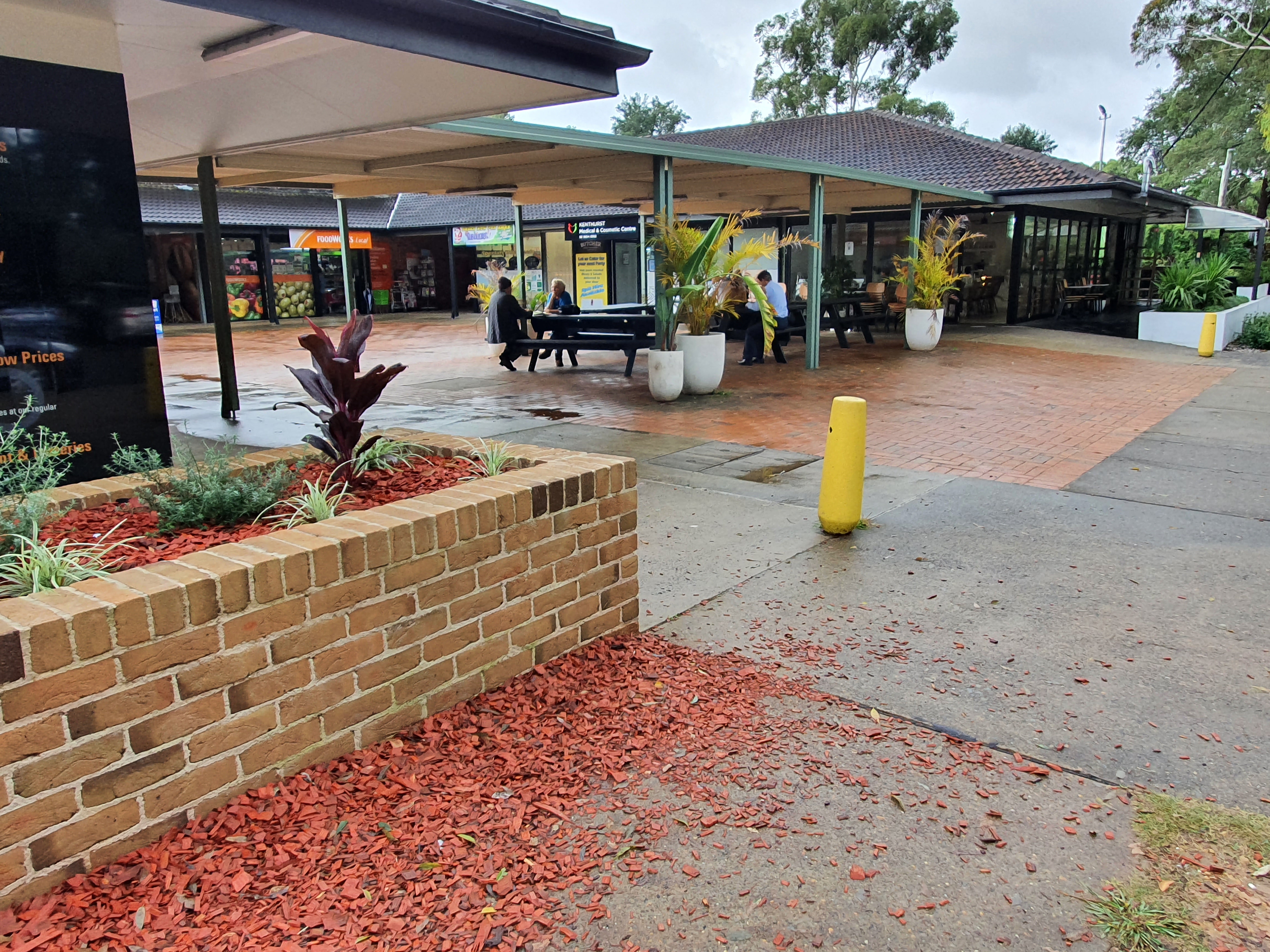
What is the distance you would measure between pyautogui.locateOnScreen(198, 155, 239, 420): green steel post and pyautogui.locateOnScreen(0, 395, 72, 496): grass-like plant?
4992 millimetres

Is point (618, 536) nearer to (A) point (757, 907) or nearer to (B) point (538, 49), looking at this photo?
(A) point (757, 907)

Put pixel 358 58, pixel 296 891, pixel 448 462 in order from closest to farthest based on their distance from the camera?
pixel 296 891, pixel 448 462, pixel 358 58

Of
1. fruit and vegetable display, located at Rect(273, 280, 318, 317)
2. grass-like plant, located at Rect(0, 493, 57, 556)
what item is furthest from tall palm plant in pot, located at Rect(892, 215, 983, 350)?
fruit and vegetable display, located at Rect(273, 280, 318, 317)

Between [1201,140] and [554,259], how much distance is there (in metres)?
33.4

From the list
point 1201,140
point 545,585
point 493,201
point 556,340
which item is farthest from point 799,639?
point 1201,140

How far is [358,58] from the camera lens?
5113 millimetres

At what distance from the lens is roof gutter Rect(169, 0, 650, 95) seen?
372cm

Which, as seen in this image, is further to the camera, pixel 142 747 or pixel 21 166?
pixel 21 166

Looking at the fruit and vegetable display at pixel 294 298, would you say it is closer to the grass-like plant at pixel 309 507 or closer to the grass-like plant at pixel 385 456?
the grass-like plant at pixel 385 456

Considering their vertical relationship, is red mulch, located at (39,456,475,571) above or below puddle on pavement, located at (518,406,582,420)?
above

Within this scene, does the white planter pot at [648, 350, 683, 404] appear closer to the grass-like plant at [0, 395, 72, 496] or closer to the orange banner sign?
the grass-like plant at [0, 395, 72, 496]

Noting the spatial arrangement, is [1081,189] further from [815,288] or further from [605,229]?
[605,229]

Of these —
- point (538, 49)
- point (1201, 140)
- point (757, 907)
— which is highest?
point (1201, 140)

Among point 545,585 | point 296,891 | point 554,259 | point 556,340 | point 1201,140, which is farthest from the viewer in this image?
point 1201,140
